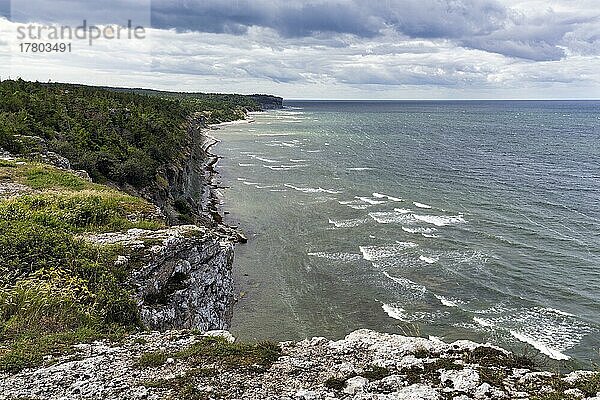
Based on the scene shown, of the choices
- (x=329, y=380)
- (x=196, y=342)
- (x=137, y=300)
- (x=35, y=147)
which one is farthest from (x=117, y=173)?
(x=329, y=380)

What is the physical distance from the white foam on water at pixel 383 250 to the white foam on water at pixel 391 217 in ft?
20.7

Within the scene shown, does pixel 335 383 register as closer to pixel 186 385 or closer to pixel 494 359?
pixel 186 385

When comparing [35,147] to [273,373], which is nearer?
[273,373]

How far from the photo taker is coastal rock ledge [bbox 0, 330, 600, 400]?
841 centimetres

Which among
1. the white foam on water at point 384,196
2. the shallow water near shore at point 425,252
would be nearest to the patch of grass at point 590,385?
the shallow water near shore at point 425,252

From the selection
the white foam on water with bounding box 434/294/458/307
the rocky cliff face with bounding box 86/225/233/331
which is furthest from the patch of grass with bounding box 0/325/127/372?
the white foam on water with bounding box 434/294/458/307

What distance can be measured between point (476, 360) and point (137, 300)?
8857 mm

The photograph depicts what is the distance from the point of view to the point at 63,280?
12586mm

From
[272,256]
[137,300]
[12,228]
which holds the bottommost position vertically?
[272,256]

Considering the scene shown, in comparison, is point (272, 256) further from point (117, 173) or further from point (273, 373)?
point (273, 373)

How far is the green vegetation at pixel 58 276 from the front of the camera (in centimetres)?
1041

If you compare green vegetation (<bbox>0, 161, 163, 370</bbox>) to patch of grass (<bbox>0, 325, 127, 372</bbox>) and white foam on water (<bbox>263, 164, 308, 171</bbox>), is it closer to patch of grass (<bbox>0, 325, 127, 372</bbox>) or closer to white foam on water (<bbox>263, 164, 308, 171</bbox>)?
patch of grass (<bbox>0, 325, 127, 372</bbox>)

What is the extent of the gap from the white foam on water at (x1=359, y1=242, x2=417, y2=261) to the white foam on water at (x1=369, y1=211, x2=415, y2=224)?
6.31 meters

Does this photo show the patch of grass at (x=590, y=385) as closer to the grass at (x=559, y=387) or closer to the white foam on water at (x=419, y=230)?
the grass at (x=559, y=387)
